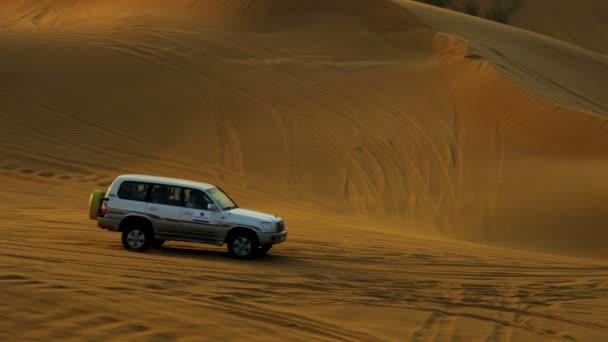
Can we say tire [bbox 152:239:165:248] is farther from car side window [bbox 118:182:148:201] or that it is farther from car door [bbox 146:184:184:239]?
car side window [bbox 118:182:148:201]

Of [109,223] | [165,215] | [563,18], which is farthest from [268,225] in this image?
[563,18]

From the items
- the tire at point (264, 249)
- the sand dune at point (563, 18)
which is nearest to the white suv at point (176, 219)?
the tire at point (264, 249)

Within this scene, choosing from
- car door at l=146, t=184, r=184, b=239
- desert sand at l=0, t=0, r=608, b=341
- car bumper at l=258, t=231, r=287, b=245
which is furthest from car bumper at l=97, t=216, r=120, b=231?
car bumper at l=258, t=231, r=287, b=245

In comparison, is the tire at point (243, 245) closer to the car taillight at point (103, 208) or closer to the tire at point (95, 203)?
the car taillight at point (103, 208)

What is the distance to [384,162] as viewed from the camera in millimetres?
25234

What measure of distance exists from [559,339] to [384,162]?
47.9 ft

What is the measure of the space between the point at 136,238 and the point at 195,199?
1.16m

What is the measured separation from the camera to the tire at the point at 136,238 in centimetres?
1475

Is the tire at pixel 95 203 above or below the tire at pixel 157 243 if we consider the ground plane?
above

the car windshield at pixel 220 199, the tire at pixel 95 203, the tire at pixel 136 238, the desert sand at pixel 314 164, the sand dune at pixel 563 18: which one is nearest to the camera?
the desert sand at pixel 314 164

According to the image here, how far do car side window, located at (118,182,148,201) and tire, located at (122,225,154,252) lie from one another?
1.76 feet

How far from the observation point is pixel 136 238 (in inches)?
582

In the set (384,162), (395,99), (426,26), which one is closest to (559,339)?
(384,162)

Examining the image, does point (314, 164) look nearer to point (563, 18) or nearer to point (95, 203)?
point (95, 203)
